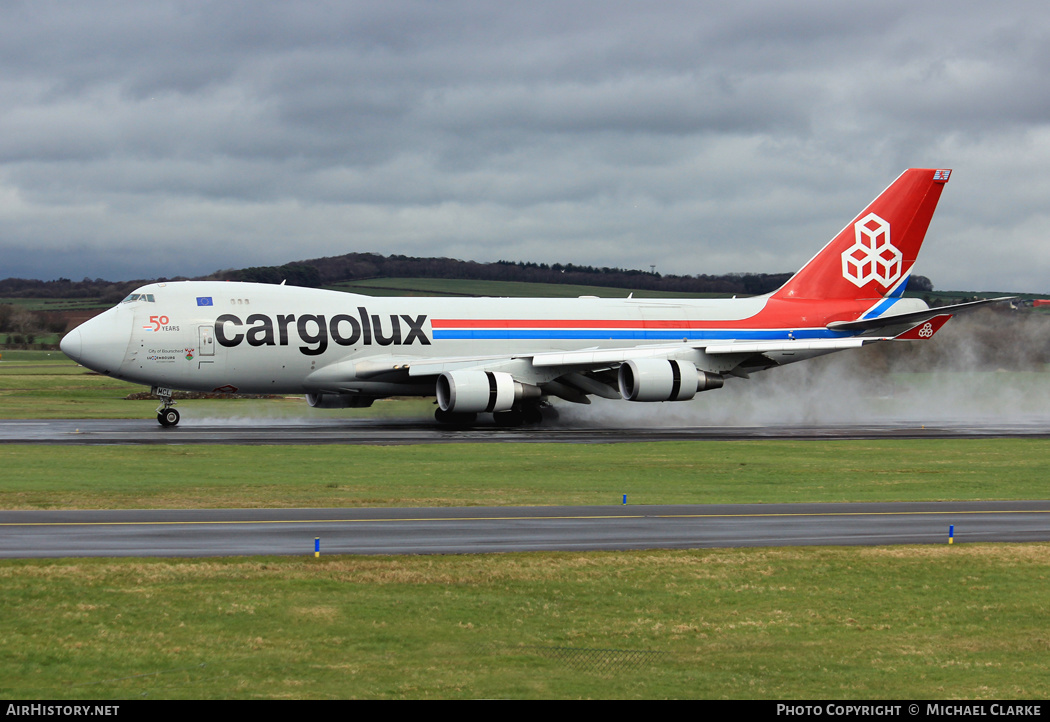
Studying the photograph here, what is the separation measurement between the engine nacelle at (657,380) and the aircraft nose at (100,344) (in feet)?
65.3

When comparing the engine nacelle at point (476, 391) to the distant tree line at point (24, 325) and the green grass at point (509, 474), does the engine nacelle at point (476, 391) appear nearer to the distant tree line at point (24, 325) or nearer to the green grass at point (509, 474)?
the green grass at point (509, 474)

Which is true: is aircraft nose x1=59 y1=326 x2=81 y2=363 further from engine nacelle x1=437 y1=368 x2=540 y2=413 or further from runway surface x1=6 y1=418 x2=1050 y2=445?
engine nacelle x1=437 y1=368 x2=540 y2=413

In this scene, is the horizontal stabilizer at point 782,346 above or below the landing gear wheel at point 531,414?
above

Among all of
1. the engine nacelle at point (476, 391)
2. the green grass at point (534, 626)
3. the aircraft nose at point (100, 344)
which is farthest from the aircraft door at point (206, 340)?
the green grass at point (534, 626)

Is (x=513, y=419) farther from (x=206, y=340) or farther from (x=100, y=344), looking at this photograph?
(x=100, y=344)

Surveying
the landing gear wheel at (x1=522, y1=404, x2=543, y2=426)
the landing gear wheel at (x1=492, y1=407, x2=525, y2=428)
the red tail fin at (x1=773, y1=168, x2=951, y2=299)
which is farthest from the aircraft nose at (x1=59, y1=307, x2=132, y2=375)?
the red tail fin at (x1=773, y1=168, x2=951, y2=299)

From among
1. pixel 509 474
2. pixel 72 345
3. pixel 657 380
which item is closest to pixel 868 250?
pixel 657 380

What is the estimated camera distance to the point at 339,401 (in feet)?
158

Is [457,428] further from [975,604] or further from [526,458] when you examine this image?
[975,604]

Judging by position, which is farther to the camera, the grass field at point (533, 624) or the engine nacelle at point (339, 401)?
the engine nacelle at point (339, 401)

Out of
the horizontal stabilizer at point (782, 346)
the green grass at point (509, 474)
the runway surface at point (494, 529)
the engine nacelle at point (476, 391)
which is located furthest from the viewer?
the horizontal stabilizer at point (782, 346)

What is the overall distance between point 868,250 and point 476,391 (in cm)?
2323

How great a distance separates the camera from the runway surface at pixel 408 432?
3794 cm

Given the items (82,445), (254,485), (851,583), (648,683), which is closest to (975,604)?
(851,583)
